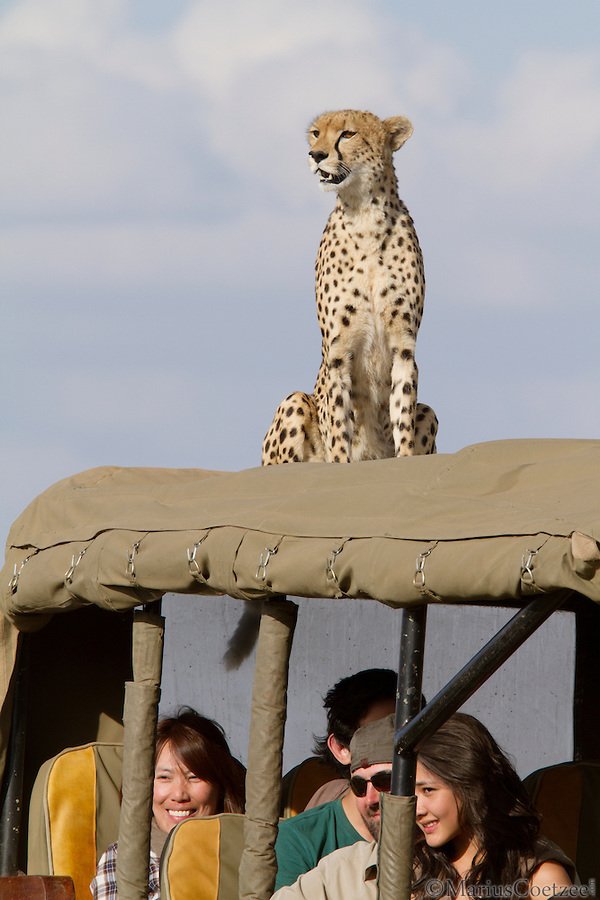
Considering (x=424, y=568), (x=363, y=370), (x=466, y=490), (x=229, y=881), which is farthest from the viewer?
(x=363, y=370)

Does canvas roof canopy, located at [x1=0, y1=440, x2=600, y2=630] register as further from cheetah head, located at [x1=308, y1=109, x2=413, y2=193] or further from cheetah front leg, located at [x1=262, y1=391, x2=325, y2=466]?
cheetah head, located at [x1=308, y1=109, x2=413, y2=193]

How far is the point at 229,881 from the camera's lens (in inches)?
153

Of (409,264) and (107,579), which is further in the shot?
(409,264)

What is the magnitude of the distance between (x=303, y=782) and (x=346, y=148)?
3419 mm

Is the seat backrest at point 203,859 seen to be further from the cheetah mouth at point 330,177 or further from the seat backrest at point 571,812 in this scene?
the cheetah mouth at point 330,177

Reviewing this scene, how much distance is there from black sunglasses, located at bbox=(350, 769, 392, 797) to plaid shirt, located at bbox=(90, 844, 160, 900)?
0.76 meters

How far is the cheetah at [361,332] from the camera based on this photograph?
6.97 metres

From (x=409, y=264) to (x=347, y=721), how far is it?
335 centimetres

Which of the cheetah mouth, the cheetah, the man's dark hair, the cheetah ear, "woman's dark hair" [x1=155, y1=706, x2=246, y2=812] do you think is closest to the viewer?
the man's dark hair

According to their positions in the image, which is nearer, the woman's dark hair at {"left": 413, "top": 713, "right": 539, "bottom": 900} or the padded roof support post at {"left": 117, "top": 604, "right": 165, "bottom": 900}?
the woman's dark hair at {"left": 413, "top": 713, "right": 539, "bottom": 900}

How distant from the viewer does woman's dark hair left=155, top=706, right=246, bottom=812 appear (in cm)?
449

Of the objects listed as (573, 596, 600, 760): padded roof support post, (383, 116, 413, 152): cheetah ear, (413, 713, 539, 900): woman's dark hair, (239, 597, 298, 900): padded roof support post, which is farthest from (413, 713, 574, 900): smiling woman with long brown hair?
(383, 116, 413, 152): cheetah ear

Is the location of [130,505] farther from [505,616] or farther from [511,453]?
[505,616]

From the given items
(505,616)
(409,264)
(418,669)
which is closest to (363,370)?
(409,264)
